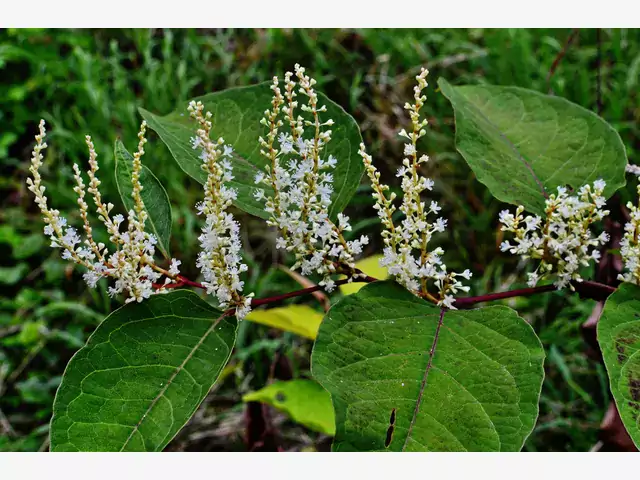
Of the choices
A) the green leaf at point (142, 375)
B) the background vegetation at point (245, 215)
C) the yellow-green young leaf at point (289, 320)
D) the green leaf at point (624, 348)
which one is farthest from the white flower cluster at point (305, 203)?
the background vegetation at point (245, 215)

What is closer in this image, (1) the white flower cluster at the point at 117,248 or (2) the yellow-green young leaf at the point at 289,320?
(1) the white flower cluster at the point at 117,248

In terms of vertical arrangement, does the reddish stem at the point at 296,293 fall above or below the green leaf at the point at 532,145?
below

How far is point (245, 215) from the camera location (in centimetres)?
224

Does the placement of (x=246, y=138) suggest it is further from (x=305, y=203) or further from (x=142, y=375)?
(x=142, y=375)

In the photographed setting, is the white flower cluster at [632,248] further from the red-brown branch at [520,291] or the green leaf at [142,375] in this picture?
the green leaf at [142,375]

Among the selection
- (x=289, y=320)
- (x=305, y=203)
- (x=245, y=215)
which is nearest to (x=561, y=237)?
(x=305, y=203)

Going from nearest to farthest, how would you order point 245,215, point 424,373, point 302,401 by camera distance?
1. point 424,373
2. point 302,401
3. point 245,215

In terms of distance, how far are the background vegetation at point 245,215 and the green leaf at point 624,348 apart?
69 cm

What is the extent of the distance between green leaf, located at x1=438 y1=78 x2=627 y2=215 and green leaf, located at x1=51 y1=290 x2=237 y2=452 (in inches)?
14.8

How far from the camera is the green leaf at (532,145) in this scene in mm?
826

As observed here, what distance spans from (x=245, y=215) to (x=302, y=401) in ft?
3.38

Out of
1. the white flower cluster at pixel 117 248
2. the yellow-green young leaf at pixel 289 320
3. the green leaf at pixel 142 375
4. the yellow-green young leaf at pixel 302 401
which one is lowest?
the yellow-green young leaf at pixel 302 401

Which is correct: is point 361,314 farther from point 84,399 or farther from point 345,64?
point 345,64

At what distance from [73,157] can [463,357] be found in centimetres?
198
